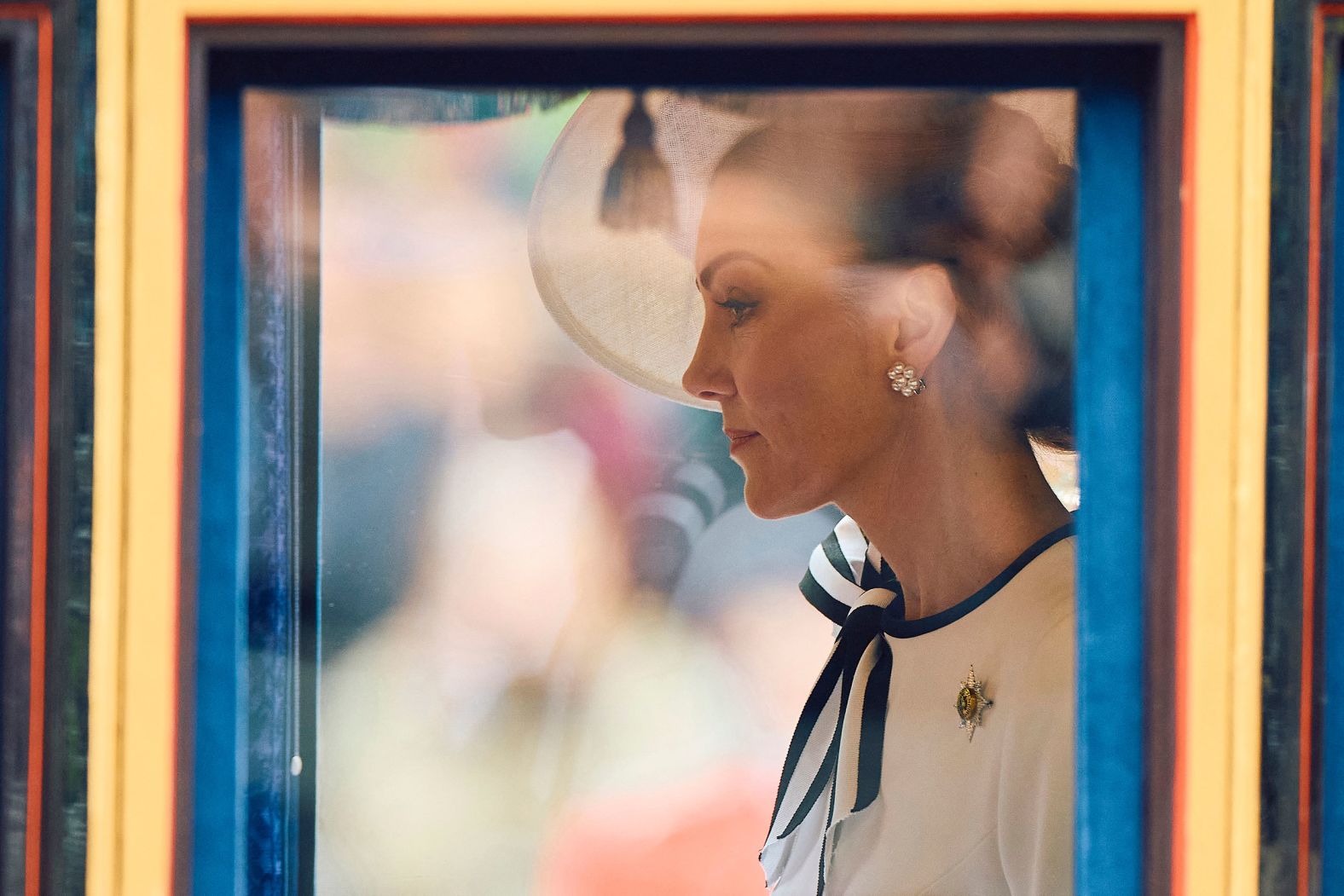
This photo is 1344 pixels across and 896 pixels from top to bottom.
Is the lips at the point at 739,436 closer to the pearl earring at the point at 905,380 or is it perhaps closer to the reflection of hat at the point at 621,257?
the reflection of hat at the point at 621,257

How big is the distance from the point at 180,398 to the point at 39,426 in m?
0.13

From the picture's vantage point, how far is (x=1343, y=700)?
1231 mm

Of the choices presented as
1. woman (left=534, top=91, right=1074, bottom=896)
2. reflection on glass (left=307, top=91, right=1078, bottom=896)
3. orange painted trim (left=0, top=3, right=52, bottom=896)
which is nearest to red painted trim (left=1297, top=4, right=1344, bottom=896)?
woman (left=534, top=91, right=1074, bottom=896)

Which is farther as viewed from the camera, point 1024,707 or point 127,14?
point 1024,707

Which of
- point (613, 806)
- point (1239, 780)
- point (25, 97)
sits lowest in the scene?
point (613, 806)

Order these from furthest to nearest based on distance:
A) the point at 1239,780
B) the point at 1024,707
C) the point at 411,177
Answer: the point at 411,177 → the point at 1024,707 → the point at 1239,780

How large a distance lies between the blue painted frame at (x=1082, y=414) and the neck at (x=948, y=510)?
1.02 feet

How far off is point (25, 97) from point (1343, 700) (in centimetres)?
135

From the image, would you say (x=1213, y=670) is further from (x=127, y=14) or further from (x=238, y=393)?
(x=127, y=14)

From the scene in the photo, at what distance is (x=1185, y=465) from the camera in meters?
1.21

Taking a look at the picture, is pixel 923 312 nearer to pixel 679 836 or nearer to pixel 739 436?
pixel 739 436

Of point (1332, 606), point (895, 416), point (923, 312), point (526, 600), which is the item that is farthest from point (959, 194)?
point (526, 600)

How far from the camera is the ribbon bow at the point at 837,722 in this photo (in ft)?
5.60

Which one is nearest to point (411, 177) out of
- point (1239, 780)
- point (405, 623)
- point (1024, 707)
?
point (405, 623)
